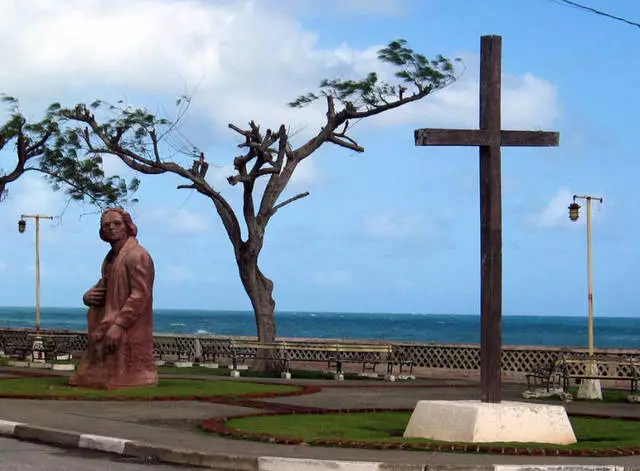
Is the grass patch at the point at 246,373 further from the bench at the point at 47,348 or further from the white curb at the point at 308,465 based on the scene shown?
the white curb at the point at 308,465

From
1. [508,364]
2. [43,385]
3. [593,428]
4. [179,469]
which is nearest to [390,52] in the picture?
[508,364]

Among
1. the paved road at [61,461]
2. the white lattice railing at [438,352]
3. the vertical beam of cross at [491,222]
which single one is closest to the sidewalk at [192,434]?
→ the paved road at [61,461]

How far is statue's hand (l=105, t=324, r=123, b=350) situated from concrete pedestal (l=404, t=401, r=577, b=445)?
328 inches

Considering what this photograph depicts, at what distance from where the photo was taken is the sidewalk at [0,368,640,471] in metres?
11.6

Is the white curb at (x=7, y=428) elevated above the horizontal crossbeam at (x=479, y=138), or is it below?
below

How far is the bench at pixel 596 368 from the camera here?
22.5 metres

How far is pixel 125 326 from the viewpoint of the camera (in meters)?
20.6

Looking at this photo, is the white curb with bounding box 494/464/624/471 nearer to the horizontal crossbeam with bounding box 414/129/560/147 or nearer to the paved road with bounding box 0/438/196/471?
the paved road with bounding box 0/438/196/471

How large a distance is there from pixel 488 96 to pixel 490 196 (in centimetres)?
117

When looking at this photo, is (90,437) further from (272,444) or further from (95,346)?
(95,346)

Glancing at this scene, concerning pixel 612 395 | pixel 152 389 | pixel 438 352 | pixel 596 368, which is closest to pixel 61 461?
pixel 152 389

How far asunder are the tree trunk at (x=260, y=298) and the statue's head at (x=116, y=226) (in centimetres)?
922

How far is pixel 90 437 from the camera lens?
13.2m

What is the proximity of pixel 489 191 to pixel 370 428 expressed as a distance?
3652mm
